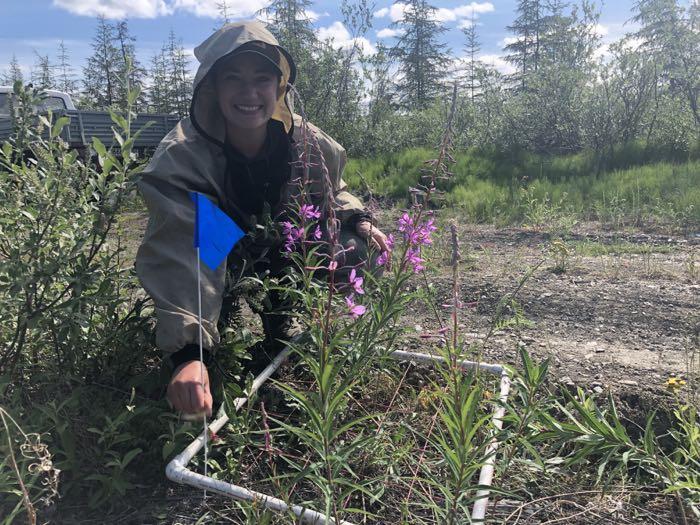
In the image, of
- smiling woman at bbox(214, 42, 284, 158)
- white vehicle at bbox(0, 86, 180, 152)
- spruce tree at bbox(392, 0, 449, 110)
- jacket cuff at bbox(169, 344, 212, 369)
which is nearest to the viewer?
jacket cuff at bbox(169, 344, 212, 369)

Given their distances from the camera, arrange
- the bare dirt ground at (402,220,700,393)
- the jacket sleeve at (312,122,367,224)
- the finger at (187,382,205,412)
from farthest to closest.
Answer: the jacket sleeve at (312,122,367,224) < the bare dirt ground at (402,220,700,393) < the finger at (187,382,205,412)

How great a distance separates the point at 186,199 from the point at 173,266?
0.98 feet

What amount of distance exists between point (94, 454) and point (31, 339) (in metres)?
0.61

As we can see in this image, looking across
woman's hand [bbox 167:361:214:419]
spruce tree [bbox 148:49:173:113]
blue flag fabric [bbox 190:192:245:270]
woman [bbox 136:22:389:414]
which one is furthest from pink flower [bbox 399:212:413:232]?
spruce tree [bbox 148:49:173:113]

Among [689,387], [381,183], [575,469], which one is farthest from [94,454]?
[381,183]

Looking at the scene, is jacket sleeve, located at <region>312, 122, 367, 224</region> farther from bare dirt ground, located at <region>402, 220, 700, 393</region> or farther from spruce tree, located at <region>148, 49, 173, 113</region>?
spruce tree, located at <region>148, 49, 173, 113</region>

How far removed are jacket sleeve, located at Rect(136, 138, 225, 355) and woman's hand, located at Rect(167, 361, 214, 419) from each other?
0.45ft

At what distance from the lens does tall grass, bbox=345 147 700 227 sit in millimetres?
5707

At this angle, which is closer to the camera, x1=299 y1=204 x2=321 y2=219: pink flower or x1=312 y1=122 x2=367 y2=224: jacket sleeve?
x1=299 y1=204 x2=321 y2=219: pink flower

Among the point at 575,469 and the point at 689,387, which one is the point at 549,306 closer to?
the point at 689,387

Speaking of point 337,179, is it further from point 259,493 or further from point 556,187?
point 556,187

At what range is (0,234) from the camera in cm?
189

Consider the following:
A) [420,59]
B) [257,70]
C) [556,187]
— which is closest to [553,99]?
[556,187]

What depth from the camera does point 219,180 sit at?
229cm
